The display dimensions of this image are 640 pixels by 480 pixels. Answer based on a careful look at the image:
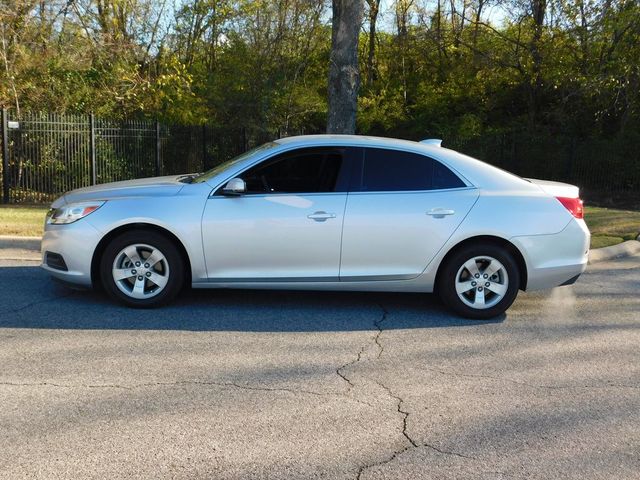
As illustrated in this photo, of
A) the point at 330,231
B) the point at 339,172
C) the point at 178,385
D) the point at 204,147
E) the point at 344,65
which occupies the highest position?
the point at 344,65

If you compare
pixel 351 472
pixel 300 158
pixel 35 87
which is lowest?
pixel 351 472

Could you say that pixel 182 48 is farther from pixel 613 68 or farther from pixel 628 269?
pixel 628 269

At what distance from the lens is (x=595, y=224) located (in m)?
12.3

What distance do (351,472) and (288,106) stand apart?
20.7 meters

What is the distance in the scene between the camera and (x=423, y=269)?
620cm

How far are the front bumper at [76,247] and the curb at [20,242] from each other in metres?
3.32

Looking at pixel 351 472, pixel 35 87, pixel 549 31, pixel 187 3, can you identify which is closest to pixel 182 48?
pixel 187 3

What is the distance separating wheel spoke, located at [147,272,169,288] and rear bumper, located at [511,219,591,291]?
327 centimetres

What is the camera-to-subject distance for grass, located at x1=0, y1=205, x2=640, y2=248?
10.4 m

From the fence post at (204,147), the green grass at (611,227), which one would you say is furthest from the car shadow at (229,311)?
the fence post at (204,147)

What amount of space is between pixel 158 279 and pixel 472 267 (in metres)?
2.95

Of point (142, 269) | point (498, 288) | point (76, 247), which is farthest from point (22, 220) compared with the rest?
point (498, 288)

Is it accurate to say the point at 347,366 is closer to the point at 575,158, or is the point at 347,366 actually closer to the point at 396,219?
the point at 396,219

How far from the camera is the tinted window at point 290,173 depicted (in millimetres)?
6316
